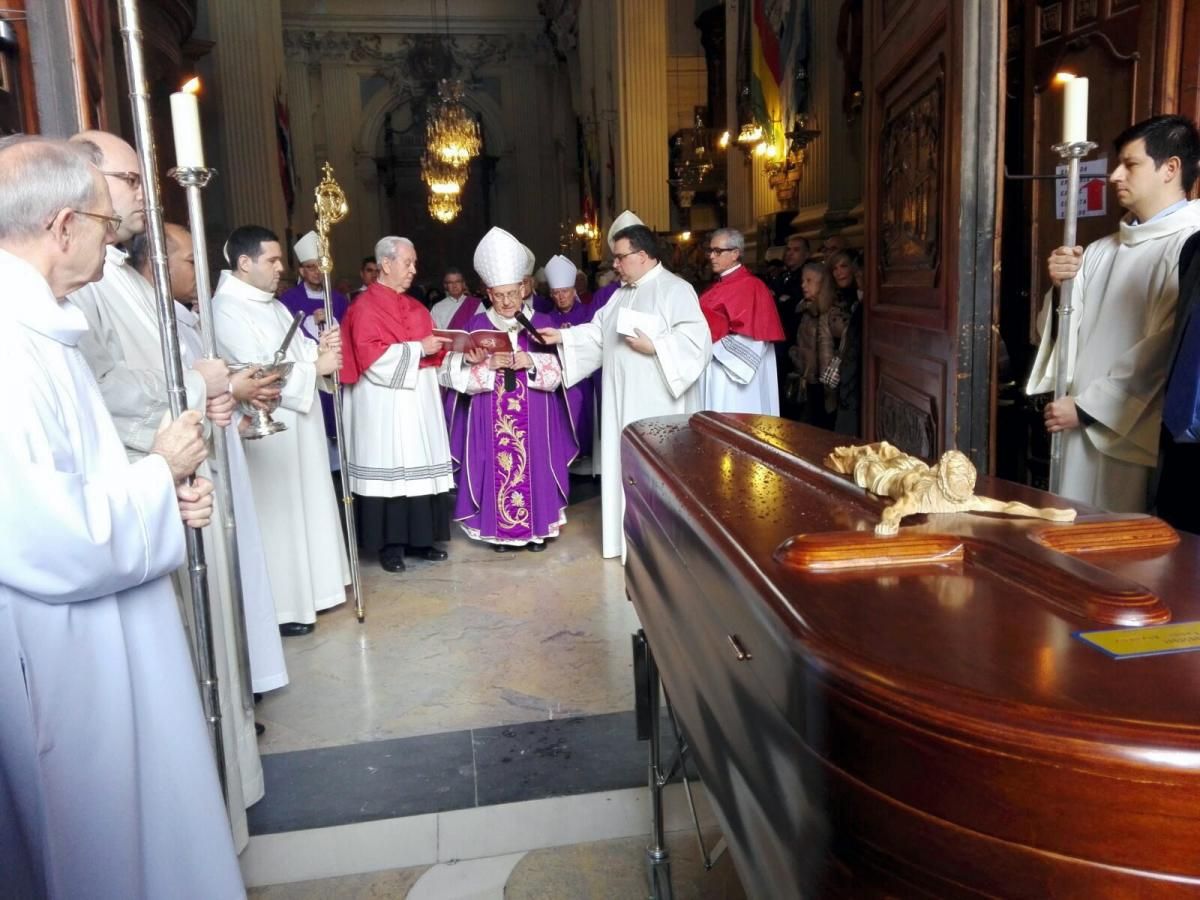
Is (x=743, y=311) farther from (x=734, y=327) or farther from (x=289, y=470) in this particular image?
Answer: (x=289, y=470)

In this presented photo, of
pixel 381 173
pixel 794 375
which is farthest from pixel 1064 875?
pixel 381 173

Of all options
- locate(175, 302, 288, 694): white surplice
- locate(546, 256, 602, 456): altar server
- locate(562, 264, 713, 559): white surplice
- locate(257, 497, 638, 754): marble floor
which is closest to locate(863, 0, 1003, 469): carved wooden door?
locate(562, 264, 713, 559): white surplice

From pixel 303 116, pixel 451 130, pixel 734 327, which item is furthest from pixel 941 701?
pixel 303 116

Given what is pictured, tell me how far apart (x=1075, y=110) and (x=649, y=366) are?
2707 millimetres

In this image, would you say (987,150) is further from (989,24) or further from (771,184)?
(771,184)

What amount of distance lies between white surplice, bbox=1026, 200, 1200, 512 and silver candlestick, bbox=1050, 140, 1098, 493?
0.09 metres

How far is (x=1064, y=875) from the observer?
0.79 meters

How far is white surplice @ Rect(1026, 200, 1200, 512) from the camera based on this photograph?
2.59 m

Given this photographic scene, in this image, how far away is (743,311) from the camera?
5.25 meters

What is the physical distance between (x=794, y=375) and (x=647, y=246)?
172 centimetres

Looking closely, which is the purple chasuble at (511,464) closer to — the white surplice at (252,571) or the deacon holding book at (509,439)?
the deacon holding book at (509,439)

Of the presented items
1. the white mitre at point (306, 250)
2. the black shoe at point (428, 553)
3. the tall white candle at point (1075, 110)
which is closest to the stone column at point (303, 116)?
the white mitre at point (306, 250)

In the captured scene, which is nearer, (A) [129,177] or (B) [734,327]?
(A) [129,177]

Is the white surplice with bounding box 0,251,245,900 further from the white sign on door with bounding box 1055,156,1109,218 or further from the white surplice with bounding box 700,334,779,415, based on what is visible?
the white surplice with bounding box 700,334,779,415
